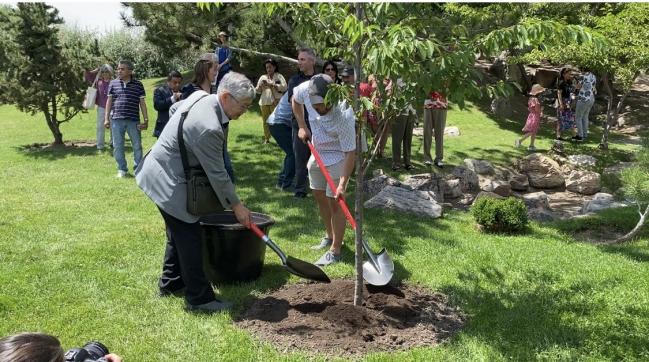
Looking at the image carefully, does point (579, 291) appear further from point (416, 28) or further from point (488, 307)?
point (416, 28)

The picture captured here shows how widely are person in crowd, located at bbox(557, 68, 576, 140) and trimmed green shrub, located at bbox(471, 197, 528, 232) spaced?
8735 millimetres

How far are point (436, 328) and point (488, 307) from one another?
1.73 feet

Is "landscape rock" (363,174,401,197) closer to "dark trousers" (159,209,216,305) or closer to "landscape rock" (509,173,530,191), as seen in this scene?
"landscape rock" (509,173,530,191)

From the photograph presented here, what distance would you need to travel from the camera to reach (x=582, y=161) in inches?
431

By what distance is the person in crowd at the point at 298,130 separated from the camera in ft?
19.9

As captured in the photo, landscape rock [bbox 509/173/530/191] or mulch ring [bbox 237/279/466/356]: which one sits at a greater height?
mulch ring [bbox 237/279/466/356]

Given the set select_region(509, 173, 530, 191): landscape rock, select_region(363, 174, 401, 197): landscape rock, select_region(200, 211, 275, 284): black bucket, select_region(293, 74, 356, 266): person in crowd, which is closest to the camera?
select_region(200, 211, 275, 284): black bucket

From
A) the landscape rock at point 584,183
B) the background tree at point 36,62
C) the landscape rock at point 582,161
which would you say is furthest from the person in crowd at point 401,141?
the background tree at point 36,62

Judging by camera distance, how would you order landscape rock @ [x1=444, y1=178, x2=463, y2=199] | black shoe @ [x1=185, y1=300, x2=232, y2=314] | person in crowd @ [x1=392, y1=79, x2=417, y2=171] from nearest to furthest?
black shoe @ [x1=185, y1=300, x2=232, y2=314]
landscape rock @ [x1=444, y1=178, x2=463, y2=199]
person in crowd @ [x1=392, y1=79, x2=417, y2=171]

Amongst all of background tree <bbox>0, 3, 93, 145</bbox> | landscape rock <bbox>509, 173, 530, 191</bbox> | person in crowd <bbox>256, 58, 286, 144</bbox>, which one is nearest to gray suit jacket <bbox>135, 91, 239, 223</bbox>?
person in crowd <bbox>256, 58, 286, 144</bbox>

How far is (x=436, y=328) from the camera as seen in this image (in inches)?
148

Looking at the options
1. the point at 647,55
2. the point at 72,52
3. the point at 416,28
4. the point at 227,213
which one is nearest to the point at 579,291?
the point at 416,28

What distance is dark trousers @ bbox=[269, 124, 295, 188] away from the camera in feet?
24.1

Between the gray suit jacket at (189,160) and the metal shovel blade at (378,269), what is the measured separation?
1.26m
